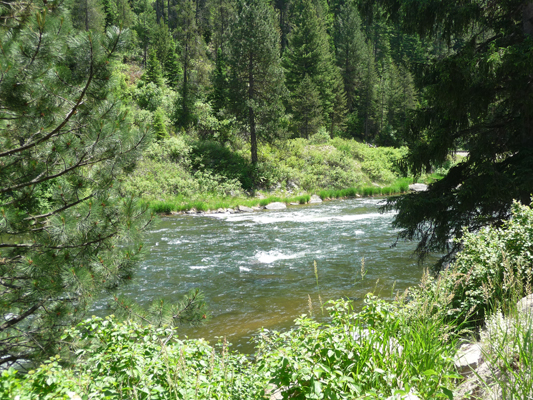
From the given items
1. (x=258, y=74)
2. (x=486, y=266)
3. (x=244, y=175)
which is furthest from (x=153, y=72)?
(x=486, y=266)

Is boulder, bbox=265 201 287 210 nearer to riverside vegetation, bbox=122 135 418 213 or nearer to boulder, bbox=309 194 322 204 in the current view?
riverside vegetation, bbox=122 135 418 213

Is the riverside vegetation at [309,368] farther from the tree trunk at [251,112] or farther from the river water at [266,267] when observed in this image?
the tree trunk at [251,112]

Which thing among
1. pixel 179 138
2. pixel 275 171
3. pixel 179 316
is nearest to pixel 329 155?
pixel 275 171

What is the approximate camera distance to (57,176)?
4.12 m

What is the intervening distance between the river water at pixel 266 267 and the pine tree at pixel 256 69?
40.4ft

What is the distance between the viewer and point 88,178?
4.29 metres

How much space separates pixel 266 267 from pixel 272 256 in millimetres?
1114

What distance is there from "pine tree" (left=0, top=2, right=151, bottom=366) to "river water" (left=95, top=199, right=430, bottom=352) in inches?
25.5

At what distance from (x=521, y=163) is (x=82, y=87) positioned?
632 centimetres

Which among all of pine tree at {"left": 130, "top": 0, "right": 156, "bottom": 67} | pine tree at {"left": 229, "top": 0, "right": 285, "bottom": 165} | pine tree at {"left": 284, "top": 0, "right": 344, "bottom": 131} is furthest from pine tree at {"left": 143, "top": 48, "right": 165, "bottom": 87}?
pine tree at {"left": 130, "top": 0, "right": 156, "bottom": 67}

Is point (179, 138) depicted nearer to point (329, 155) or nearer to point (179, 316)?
point (329, 155)

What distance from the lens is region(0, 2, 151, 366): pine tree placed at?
3.75 metres

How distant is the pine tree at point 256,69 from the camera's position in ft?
90.1

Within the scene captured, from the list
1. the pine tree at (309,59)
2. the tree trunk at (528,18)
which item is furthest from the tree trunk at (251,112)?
the tree trunk at (528,18)
